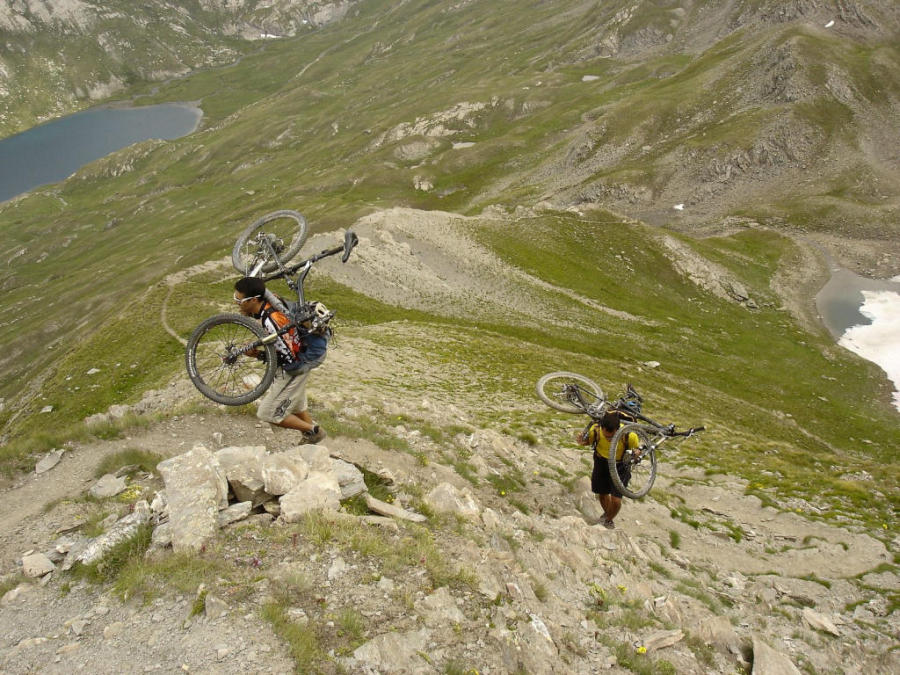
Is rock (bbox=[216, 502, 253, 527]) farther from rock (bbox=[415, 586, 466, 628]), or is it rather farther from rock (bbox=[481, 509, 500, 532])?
rock (bbox=[481, 509, 500, 532])

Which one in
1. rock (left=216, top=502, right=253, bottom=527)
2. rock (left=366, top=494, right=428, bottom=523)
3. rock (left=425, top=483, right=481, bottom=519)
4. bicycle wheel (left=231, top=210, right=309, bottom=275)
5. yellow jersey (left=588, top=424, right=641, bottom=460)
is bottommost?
yellow jersey (left=588, top=424, right=641, bottom=460)

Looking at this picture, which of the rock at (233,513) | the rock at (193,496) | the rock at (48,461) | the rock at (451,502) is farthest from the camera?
the rock at (48,461)

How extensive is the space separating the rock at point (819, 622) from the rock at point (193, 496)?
1491 centimetres

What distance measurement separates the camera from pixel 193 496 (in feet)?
31.9

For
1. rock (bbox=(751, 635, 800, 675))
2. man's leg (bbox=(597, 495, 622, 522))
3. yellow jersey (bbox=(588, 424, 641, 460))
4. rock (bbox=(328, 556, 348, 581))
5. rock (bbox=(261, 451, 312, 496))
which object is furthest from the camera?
man's leg (bbox=(597, 495, 622, 522))

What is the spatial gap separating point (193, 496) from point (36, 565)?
2.74 m

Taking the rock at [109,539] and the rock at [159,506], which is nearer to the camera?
the rock at [109,539]

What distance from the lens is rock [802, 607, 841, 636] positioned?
1221cm

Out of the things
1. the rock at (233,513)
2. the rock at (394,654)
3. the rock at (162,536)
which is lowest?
the rock at (394,654)

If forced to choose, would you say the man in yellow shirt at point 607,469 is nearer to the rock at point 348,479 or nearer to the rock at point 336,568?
the rock at point 348,479

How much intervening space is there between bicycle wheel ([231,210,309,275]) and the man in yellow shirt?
468 inches

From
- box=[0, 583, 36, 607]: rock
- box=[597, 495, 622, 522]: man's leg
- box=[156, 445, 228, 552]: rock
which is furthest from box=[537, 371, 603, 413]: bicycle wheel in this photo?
box=[0, 583, 36, 607]: rock

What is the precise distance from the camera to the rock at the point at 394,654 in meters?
7.18

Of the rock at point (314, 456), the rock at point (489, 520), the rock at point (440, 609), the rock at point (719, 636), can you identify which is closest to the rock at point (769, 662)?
the rock at point (719, 636)
